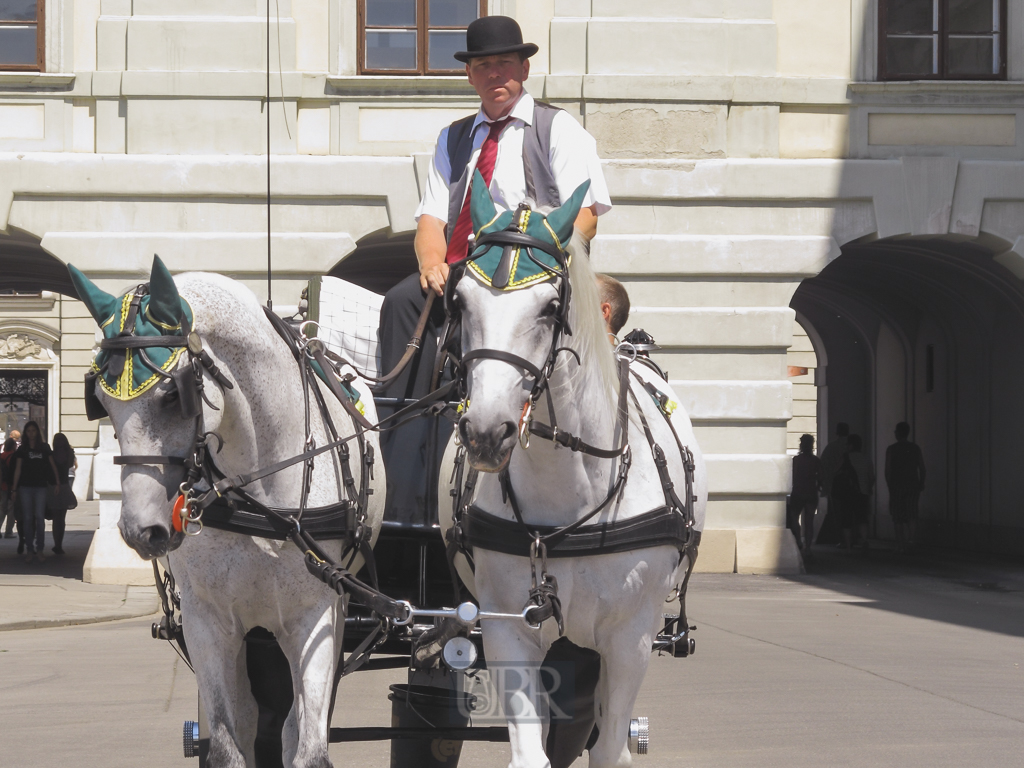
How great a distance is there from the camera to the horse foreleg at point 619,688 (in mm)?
3656

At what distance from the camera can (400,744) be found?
4691mm

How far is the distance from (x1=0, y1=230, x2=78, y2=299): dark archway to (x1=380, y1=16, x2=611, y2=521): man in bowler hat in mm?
10145

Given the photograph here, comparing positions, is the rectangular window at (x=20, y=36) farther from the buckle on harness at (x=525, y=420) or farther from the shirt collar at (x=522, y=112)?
the buckle on harness at (x=525, y=420)

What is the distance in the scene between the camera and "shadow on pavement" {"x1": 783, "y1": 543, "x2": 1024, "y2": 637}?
38.0ft

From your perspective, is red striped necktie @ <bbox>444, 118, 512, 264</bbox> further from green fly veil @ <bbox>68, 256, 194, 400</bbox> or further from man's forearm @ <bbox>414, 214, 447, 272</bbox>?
green fly veil @ <bbox>68, 256, 194, 400</bbox>

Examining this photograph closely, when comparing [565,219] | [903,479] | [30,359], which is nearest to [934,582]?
[903,479]

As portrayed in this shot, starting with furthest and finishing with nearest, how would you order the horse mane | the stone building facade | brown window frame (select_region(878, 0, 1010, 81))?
1. brown window frame (select_region(878, 0, 1010, 81))
2. the stone building facade
3. the horse mane

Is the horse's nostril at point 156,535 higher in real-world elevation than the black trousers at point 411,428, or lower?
lower

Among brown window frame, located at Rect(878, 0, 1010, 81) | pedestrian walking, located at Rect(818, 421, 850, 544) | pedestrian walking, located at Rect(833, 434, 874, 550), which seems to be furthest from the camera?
pedestrian walking, located at Rect(818, 421, 850, 544)

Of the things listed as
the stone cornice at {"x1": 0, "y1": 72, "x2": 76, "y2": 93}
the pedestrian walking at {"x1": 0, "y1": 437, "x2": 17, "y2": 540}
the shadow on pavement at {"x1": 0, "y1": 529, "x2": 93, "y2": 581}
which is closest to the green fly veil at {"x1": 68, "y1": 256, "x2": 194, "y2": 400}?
the stone cornice at {"x1": 0, "y1": 72, "x2": 76, "y2": 93}

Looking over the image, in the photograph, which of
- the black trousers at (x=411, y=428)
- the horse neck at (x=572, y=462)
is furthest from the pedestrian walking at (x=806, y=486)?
the horse neck at (x=572, y=462)

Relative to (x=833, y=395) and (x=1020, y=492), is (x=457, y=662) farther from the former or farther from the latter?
(x=833, y=395)

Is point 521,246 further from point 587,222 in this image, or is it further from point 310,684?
point 310,684

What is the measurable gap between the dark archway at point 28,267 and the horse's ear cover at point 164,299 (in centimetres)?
1100
